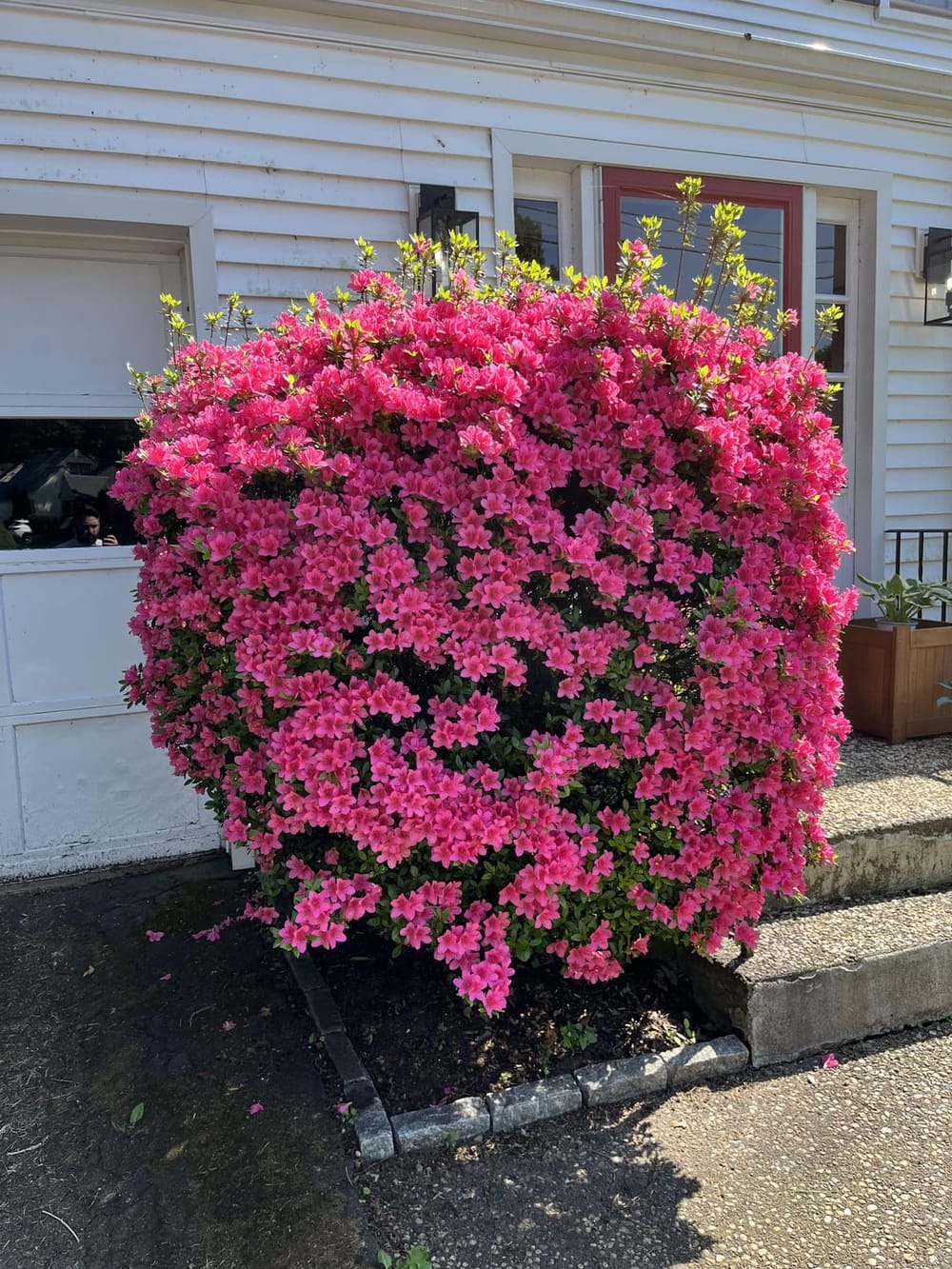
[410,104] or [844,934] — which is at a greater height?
[410,104]

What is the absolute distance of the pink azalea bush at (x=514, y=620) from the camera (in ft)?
6.57

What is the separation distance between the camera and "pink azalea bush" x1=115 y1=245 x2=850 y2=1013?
2.00 metres

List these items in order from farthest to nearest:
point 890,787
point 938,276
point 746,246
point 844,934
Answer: point 938,276, point 746,246, point 890,787, point 844,934

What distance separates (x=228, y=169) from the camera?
11.9ft

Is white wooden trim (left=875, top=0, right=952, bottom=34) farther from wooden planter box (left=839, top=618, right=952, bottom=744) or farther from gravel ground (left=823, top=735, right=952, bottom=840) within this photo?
gravel ground (left=823, top=735, right=952, bottom=840)

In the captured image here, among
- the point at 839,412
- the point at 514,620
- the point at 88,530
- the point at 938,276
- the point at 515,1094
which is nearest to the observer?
the point at 514,620

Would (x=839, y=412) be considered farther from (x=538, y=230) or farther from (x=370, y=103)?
(x=370, y=103)

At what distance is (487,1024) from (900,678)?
Answer: 8.72ft

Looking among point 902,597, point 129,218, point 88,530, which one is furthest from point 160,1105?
point 902,597

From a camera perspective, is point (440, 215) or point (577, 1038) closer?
point (577, 1038)

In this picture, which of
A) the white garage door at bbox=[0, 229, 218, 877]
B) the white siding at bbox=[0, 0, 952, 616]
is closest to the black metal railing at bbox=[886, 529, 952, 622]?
the white siding at bbox=[0, 0, 952, 616]

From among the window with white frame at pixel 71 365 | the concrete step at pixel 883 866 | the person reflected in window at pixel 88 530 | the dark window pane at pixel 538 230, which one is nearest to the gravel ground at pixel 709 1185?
the concrete step at pixel 883 866

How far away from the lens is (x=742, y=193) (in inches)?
178

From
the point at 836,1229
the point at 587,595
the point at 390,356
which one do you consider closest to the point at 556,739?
the point at 587,595
